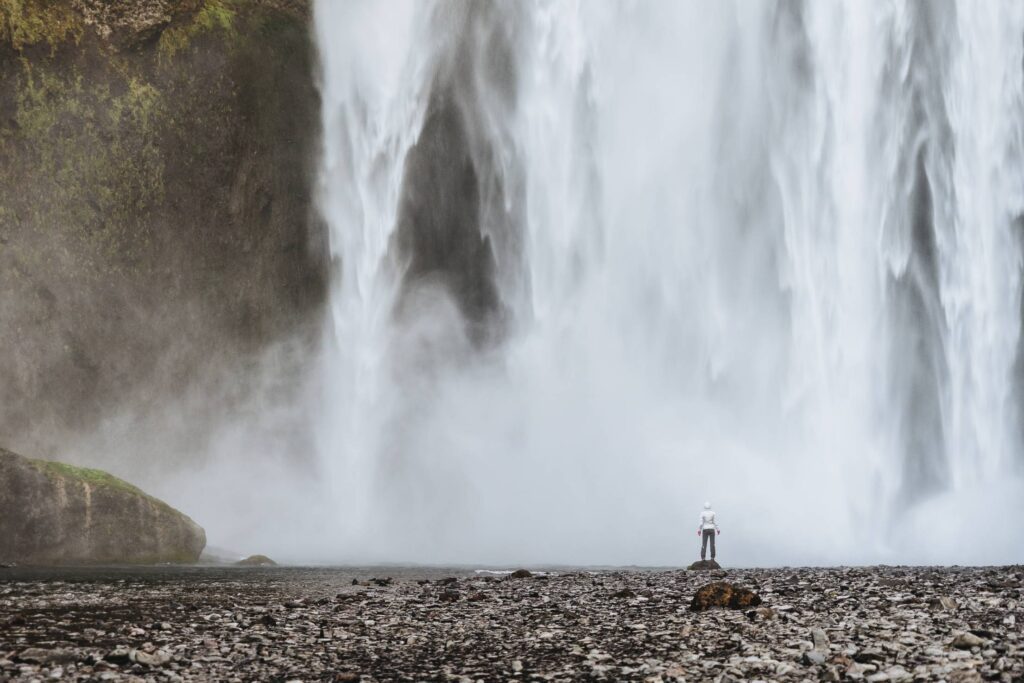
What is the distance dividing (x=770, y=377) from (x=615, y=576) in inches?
742

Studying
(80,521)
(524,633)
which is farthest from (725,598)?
(80,521)

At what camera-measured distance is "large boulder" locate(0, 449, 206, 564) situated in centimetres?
2030

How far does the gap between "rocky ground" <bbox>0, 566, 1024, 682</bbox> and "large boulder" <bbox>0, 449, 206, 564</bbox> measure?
333 inches

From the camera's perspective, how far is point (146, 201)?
34.9m

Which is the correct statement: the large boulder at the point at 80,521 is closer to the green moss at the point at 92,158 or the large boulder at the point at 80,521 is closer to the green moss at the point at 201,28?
the green moss at the point at 92,158

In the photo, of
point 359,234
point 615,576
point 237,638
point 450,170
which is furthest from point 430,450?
point 237,638

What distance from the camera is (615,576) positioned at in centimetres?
1565

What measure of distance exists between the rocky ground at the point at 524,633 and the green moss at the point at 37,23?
2616cm

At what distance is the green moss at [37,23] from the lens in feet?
107

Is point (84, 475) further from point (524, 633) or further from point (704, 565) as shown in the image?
point (524, 633)

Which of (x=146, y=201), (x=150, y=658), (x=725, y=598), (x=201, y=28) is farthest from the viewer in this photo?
(x=201, y=28)

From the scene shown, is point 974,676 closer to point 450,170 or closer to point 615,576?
point 615,576

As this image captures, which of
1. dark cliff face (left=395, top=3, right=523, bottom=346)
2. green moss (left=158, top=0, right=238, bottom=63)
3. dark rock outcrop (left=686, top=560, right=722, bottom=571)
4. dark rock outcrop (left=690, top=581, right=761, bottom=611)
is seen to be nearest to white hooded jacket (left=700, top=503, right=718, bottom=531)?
dark rock outcrop (left=686, top=560, right=722, bottom=571)

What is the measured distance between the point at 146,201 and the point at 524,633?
30.6 meters
